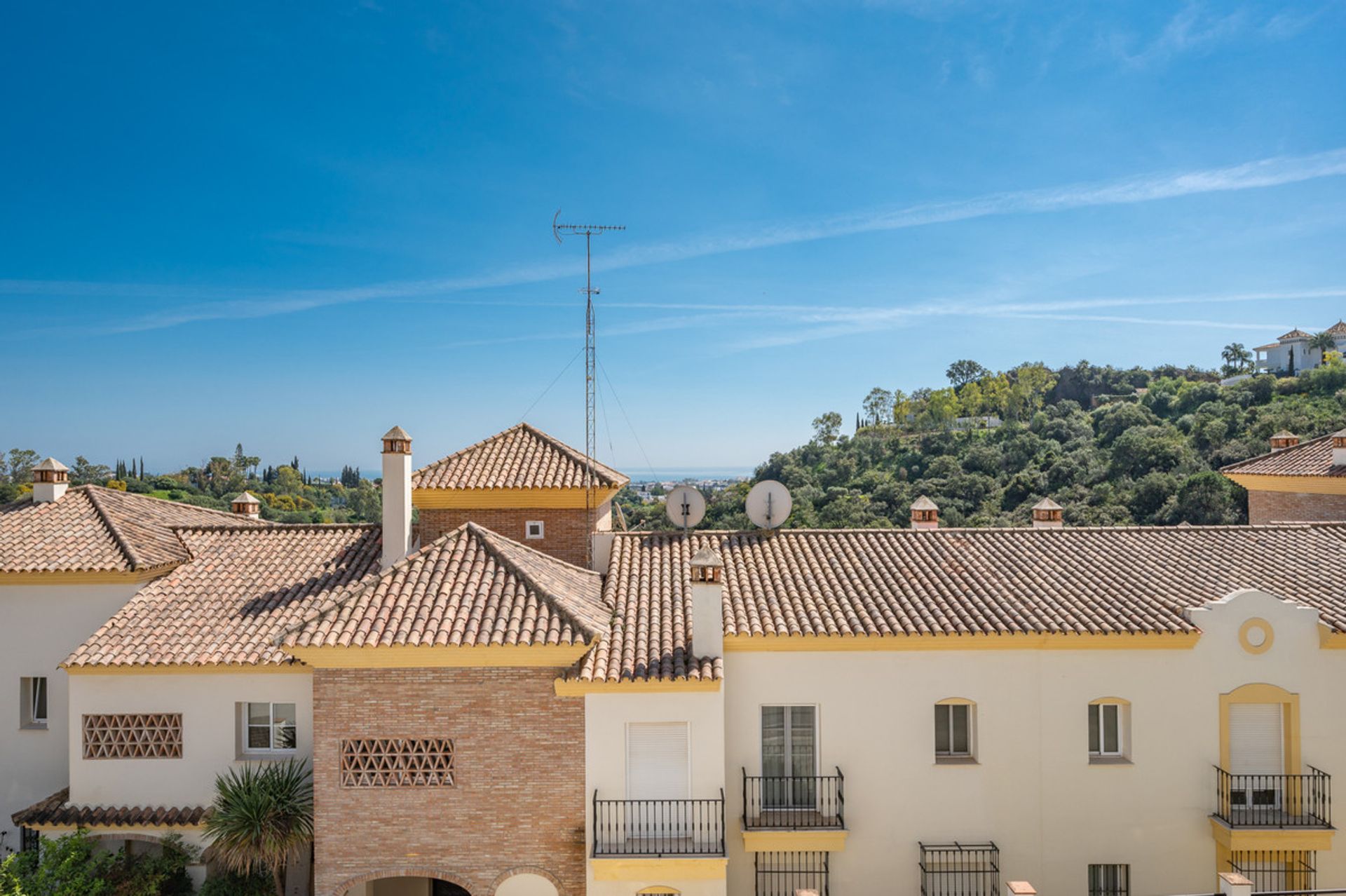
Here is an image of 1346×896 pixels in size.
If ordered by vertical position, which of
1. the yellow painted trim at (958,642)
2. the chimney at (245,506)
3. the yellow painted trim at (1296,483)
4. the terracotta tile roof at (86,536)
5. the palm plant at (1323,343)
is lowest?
the yellow painted trim at (958,642)

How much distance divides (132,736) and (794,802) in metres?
13.0

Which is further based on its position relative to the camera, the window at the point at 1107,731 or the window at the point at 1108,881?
the window at the point at 1107,731

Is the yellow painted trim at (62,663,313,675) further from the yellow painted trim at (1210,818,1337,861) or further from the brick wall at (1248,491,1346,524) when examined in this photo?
the brick wall at (1248,491,1346,524)

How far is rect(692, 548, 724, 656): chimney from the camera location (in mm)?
13812

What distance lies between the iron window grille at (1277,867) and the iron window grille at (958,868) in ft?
15.0

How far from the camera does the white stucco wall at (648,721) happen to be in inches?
522

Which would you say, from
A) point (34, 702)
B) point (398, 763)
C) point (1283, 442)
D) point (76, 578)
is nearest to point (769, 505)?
point (398, 763)

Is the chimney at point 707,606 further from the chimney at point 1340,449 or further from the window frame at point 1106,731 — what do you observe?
the chimney at point 1340,449

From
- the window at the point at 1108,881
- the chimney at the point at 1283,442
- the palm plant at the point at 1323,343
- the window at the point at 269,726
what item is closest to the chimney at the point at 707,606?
the window at the point at 269,726

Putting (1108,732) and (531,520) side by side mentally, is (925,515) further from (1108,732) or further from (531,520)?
(531,520)

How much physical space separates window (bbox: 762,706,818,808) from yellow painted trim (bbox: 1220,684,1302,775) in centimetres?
794

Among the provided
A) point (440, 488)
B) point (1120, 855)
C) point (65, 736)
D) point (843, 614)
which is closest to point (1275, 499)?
point (1120, 855)

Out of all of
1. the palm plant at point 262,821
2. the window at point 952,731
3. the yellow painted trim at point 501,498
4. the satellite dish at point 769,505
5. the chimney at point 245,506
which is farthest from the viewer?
the chimney at point 245,506

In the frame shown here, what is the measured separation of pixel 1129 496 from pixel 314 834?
169 ft
